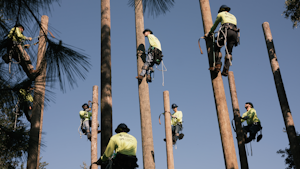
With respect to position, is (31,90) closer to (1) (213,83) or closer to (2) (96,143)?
(1) (213,83)

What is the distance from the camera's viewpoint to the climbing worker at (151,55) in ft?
22.6

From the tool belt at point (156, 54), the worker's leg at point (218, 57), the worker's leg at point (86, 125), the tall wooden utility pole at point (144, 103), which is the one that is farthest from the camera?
the worker's leg at point (86, 125)

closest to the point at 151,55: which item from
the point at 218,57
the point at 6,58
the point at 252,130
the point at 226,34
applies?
the point at 226,34

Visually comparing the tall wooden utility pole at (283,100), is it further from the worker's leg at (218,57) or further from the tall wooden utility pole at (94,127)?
the tall wooden utility pole at (94,127)

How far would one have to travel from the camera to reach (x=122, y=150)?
14.6 ft

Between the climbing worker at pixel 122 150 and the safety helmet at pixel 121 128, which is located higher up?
the safety helmet at pixel 121 128

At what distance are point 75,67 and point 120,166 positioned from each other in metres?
1.58

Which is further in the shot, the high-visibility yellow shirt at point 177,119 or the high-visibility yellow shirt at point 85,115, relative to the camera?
the high-visibility yellow shirt at point 177,119

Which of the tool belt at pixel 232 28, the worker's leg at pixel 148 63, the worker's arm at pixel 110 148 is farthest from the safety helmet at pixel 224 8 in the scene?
the worker's arm at pixel 110 148

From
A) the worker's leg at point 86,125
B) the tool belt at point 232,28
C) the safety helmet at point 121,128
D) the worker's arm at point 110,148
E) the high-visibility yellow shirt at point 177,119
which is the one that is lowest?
the worker's arm at point 110,148

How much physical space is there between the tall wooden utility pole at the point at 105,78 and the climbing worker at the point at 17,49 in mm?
1161

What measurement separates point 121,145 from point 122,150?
0.29ft

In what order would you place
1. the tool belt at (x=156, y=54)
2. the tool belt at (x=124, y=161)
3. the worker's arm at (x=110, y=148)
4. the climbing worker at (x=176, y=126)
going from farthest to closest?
the climbing worker at (x=176, y=126) → the tool belt at (x=156, y=54) → the tool belt at (x=124, y=161) → the worker's arm at (x=110, y=148)

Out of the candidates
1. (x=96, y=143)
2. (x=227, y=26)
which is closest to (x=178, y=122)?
(x=96, y=143)
